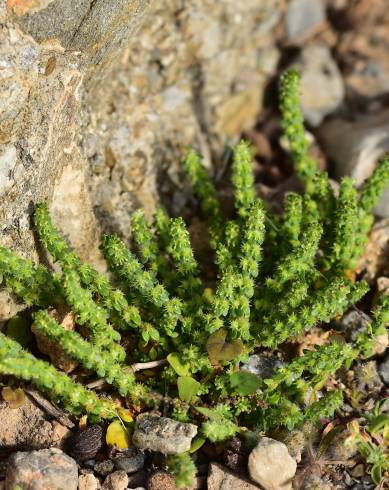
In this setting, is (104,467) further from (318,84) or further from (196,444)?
(318,84)

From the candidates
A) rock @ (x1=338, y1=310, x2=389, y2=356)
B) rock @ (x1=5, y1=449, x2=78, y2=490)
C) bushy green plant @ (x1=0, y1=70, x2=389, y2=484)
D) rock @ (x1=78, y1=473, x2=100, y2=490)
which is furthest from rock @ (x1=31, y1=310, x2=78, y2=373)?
rock @ (x1=338, y1=310, x2=389, y2=356)

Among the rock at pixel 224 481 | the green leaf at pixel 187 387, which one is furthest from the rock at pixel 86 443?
the rock at pixel 224 481

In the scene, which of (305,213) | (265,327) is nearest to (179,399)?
(265,327)

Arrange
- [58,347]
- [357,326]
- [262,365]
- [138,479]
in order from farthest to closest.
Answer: [357,326] → [262,365] → [58,347] → [138,479]

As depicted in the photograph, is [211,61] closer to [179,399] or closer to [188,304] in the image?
[188,304]

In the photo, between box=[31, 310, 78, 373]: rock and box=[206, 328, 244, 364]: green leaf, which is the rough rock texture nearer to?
box=[31, 310, 78, 373]: rock

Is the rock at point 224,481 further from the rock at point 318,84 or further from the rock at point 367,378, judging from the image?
the rock at point 318,84

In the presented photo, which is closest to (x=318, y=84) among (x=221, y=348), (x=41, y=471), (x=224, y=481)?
(x=221, y=348)
